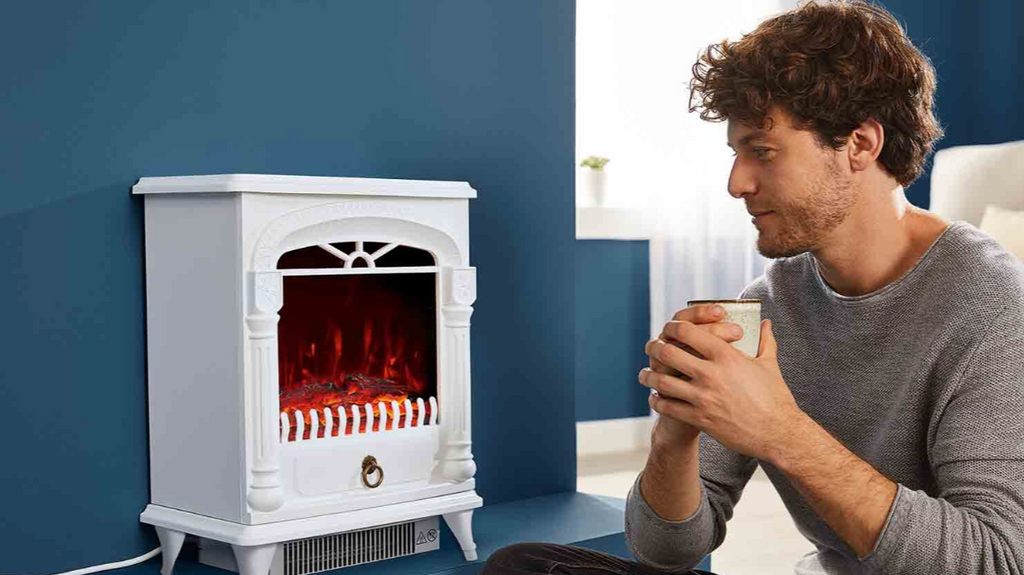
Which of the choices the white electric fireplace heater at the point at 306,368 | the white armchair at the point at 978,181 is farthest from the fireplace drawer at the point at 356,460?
the white armchair at the point at 978,181

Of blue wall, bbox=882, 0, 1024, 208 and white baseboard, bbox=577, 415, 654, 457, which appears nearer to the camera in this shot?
white baseboard, bbox=577, 415, 654, 457

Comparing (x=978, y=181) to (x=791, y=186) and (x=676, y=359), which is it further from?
(x=676, y=359)

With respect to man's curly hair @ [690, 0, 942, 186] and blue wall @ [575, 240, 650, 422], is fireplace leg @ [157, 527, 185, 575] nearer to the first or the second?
man's curly hair @ [690, 0, 942, 186]

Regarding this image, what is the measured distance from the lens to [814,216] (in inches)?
63.3

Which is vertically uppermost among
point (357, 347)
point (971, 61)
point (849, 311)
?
point (971, 61)

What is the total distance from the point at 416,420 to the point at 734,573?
0.98 metres

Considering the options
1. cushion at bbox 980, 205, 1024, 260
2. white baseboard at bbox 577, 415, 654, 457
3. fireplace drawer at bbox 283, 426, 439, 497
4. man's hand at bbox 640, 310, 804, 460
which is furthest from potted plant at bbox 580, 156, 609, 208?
man's hand at bbox 640, 310, 804, 460

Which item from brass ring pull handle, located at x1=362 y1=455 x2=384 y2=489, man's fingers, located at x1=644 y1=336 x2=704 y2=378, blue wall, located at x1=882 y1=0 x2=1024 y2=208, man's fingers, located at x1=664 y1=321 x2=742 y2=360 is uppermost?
blue wall, located at x1=882 y1=0 x2=1024 y2=208

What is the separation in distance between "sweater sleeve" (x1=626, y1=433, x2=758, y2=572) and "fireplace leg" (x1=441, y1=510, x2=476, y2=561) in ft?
2.91

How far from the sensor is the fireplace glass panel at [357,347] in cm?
236

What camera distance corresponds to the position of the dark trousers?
1.60 metres

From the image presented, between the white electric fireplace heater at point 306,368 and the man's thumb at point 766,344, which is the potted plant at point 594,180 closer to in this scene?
the white electric fireplace heater at point 306,368

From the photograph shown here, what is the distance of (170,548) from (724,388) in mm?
1453

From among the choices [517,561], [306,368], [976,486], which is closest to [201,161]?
[306,368]
